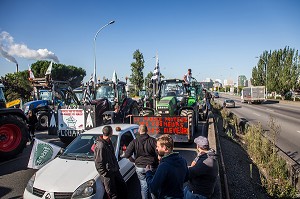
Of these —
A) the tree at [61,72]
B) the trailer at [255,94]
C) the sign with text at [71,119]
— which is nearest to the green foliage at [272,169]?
the sign with text at [71,119]

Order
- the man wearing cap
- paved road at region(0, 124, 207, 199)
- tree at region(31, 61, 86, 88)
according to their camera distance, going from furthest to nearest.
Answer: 1. tree at region(31, 61, 86, 88)
2. paved road at region(0, 124, 207, 199)
3. the man wearing cap

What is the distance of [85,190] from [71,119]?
20.1 feet

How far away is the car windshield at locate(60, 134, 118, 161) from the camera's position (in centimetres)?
524

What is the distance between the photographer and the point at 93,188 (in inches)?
166

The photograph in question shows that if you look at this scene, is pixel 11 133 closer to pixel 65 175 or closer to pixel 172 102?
pixel 65 175

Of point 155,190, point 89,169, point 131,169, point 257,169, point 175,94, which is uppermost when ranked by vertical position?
point 175,94

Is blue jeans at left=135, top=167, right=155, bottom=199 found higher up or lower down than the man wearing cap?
lower down

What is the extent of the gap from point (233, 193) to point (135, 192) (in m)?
2.45

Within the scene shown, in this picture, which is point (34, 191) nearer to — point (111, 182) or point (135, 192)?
point (111, 182)

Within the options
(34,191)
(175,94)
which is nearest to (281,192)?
(34,191)

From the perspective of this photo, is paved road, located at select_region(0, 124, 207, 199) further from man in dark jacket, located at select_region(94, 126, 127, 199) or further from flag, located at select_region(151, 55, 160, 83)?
flag, located at select_region(151, 55, 160, 83)

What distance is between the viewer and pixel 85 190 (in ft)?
13.6

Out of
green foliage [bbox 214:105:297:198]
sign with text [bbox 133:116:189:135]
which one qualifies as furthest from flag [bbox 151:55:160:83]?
green foliage [bbox 214:105:297:198]

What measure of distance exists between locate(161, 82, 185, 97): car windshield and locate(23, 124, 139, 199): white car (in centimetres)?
709
